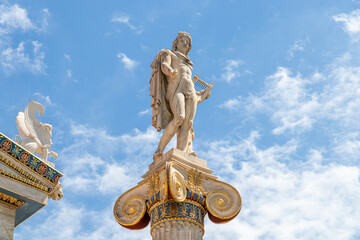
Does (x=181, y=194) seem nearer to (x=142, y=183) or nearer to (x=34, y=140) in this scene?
(x=142, y=183)

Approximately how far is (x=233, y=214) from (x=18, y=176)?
5.99 meters

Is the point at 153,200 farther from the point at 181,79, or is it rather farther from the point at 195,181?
the point at 181,79

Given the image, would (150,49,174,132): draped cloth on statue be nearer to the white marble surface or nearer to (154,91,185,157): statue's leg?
(154,91,185,157): statue's leg

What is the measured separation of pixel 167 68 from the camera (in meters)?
21.6

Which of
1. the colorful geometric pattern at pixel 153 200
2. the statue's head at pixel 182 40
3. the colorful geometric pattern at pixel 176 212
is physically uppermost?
the statue's head at pixel 182 40

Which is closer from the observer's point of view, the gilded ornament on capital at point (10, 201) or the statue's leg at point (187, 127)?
the gilded ornament on capital at point (10, 201)

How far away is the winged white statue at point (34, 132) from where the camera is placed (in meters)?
19.5

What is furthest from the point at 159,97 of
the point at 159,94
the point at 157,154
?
the point at 157,154

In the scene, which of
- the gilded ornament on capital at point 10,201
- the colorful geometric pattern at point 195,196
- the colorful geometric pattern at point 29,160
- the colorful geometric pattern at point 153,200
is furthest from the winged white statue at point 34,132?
the colorful geometric pattern at point 195,196

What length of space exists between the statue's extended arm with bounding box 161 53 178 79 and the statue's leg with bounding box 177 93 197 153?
879 mm

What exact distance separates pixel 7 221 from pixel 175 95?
6780mm

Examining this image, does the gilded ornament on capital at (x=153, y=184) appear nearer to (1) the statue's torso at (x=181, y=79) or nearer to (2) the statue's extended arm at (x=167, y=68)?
(1) the statue's torso at (x=181, y=79)

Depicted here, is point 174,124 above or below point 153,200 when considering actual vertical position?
above

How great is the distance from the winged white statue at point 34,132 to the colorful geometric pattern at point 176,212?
335 cm
